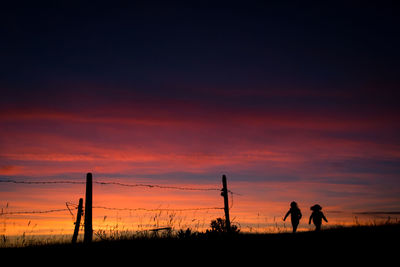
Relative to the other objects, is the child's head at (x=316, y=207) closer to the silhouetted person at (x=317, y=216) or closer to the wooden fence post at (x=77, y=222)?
the silhouetted person at (x=317, y=216)

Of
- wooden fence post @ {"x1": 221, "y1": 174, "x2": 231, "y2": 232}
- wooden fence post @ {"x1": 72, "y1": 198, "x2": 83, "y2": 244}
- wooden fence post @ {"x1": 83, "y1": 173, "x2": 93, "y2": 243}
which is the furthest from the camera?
wooden fence post @ {"x1": 221, "y1": 174, "x2": 231, "y2": 232}

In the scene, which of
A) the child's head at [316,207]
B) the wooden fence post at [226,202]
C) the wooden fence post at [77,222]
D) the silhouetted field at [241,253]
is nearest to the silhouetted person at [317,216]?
the child's head at [316,207]

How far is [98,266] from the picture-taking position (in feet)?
26.5

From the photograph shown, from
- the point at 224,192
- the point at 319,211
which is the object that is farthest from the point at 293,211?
the point at 224,192

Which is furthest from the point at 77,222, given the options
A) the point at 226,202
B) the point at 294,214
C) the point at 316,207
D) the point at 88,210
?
the point at 316,207

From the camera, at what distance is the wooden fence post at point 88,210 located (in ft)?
43.0

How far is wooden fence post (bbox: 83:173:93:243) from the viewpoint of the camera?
13120mm

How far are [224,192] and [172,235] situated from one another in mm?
5503

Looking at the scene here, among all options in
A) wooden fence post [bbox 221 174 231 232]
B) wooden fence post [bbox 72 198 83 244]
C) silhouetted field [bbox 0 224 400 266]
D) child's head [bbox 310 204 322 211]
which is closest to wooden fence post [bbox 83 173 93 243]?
wooden fence post [bbox 72 198 83 244]

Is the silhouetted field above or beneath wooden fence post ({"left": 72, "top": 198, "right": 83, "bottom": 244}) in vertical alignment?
beneath

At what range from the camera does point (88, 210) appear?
44.2 ft

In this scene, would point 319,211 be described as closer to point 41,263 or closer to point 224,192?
point 224,192

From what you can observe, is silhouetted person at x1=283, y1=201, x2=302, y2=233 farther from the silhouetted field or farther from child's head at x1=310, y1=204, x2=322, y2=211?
the silhouetted field

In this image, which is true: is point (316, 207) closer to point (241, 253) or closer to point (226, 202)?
point (226, 202)
